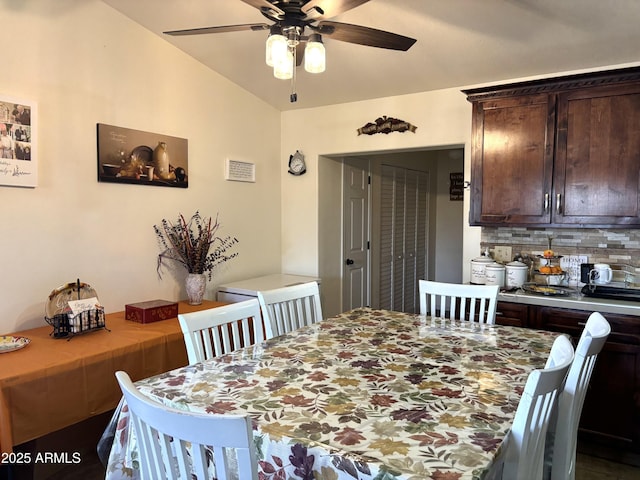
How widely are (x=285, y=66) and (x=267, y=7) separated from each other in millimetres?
227

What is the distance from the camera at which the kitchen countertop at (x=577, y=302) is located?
2.45 metres

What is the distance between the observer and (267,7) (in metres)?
1.78

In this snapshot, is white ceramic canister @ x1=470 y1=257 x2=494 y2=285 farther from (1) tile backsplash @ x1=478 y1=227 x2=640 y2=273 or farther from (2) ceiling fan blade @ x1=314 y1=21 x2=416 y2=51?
(2) ceiling fan blade @ x1=314 y1=21 x2=416 y2=51

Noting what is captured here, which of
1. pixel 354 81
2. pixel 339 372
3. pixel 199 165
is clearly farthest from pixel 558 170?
pixel 199 165

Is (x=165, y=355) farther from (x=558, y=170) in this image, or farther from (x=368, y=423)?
(x=558, y=170)

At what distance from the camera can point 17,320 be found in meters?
2.47

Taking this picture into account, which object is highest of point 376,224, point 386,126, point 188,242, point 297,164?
point 386,126

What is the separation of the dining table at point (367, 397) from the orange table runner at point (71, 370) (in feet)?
1.81

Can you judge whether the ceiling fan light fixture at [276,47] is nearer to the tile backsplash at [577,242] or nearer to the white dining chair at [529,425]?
the white dining chair at [529,425]

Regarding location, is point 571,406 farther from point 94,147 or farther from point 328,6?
point 94,147

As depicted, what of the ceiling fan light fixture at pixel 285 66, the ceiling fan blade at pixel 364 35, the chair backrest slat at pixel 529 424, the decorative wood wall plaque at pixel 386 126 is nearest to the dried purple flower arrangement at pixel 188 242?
the decorative wood wall plaque at pixel 386 126

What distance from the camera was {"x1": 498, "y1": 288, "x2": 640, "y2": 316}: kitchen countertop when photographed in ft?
8.04

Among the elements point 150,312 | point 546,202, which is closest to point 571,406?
point 546,202

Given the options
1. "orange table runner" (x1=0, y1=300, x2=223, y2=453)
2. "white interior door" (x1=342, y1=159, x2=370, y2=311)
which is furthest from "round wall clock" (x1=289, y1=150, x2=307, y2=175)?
"orange table runner" (x1=0, y1=300, x2=223, y2=453)
